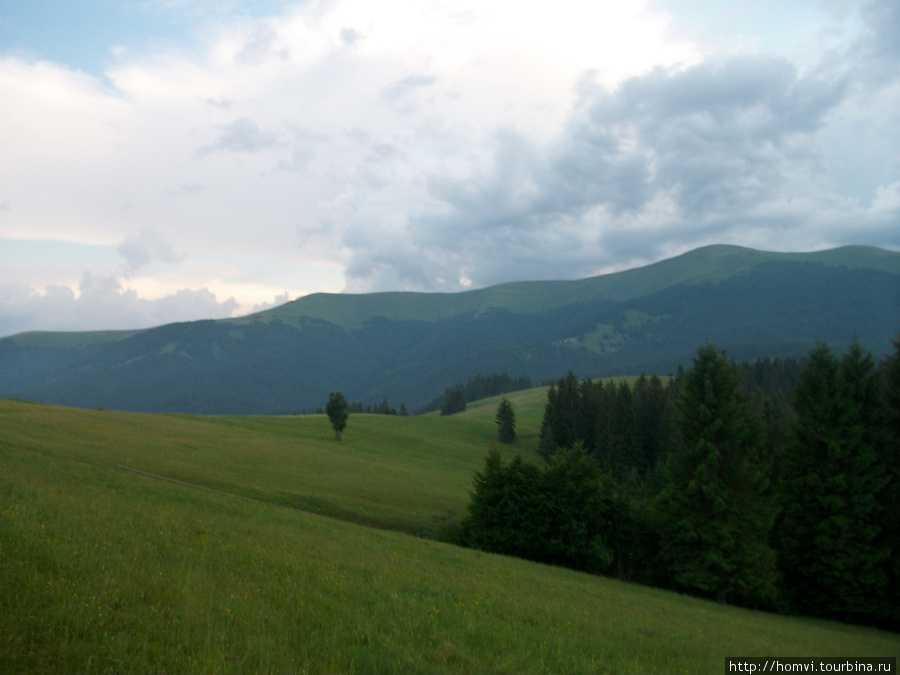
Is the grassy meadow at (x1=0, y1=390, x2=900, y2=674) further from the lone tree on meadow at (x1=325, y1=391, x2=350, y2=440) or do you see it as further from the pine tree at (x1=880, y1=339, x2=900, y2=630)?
the lone tree on meadow at (x1=325, y1=391, x2=350, y2=440)

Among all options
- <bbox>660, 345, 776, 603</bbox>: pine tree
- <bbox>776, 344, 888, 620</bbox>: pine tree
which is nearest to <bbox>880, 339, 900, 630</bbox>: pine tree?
<bbox>776, 344, 888, 620</bbox>: pine tree

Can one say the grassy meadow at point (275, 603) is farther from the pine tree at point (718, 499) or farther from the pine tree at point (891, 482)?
the pine tree at point (718, 499)

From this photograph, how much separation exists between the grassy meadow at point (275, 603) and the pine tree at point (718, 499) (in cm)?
364

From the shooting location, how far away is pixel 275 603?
846cm

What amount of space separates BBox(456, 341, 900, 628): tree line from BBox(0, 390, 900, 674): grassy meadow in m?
3.74

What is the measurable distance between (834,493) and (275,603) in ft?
116

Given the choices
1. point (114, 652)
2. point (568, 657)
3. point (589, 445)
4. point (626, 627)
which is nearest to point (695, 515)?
point (626, 627)

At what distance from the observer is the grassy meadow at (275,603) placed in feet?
21.0

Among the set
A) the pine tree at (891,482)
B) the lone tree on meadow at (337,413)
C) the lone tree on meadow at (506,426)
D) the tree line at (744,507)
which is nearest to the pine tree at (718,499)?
the tree line at (744,507)

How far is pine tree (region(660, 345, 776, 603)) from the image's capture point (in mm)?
28953

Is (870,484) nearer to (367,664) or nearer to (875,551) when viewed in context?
(875,551)

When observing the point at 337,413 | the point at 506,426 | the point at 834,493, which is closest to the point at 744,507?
the point at 834,493

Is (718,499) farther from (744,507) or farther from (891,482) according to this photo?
(891,482)

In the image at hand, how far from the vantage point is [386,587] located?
11.1m
